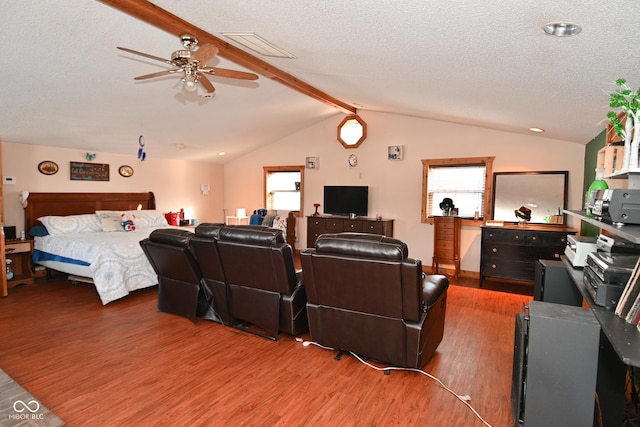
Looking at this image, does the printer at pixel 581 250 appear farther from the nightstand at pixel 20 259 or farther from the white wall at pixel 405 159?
the nightstand at pixel 20 259

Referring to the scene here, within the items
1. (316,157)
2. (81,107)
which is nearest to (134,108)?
(81,107)

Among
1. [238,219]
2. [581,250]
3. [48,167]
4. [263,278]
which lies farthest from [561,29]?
[238,219]

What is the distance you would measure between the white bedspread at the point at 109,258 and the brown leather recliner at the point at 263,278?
5.56 feet

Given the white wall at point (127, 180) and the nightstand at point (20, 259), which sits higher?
the white wall at point (127, 180)

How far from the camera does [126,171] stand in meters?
6.58

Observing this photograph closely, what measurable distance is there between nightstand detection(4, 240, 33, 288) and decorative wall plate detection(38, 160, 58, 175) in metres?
1.15

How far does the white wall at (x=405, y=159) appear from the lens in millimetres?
5383

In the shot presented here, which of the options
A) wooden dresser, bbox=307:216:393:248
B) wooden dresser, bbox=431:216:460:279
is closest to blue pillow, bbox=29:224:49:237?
wooden dresser, bbox=307:216:393:248

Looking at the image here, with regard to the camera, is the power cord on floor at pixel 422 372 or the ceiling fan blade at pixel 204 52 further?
the ceiling fan blade at pixel 204 52

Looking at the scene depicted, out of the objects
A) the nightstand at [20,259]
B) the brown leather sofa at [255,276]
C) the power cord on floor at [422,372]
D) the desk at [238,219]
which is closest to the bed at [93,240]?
the nightstand at [20,259]

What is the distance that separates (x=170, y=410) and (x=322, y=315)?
1260mm

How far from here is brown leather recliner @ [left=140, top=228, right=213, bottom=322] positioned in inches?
138

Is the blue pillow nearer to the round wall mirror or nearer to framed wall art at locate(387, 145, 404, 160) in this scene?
the round wall mirror

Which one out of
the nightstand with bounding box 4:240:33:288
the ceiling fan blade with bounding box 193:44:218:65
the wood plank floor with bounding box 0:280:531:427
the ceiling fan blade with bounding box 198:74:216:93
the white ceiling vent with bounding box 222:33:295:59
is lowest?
the wood plank floor with bounding box 0:280:531:427
